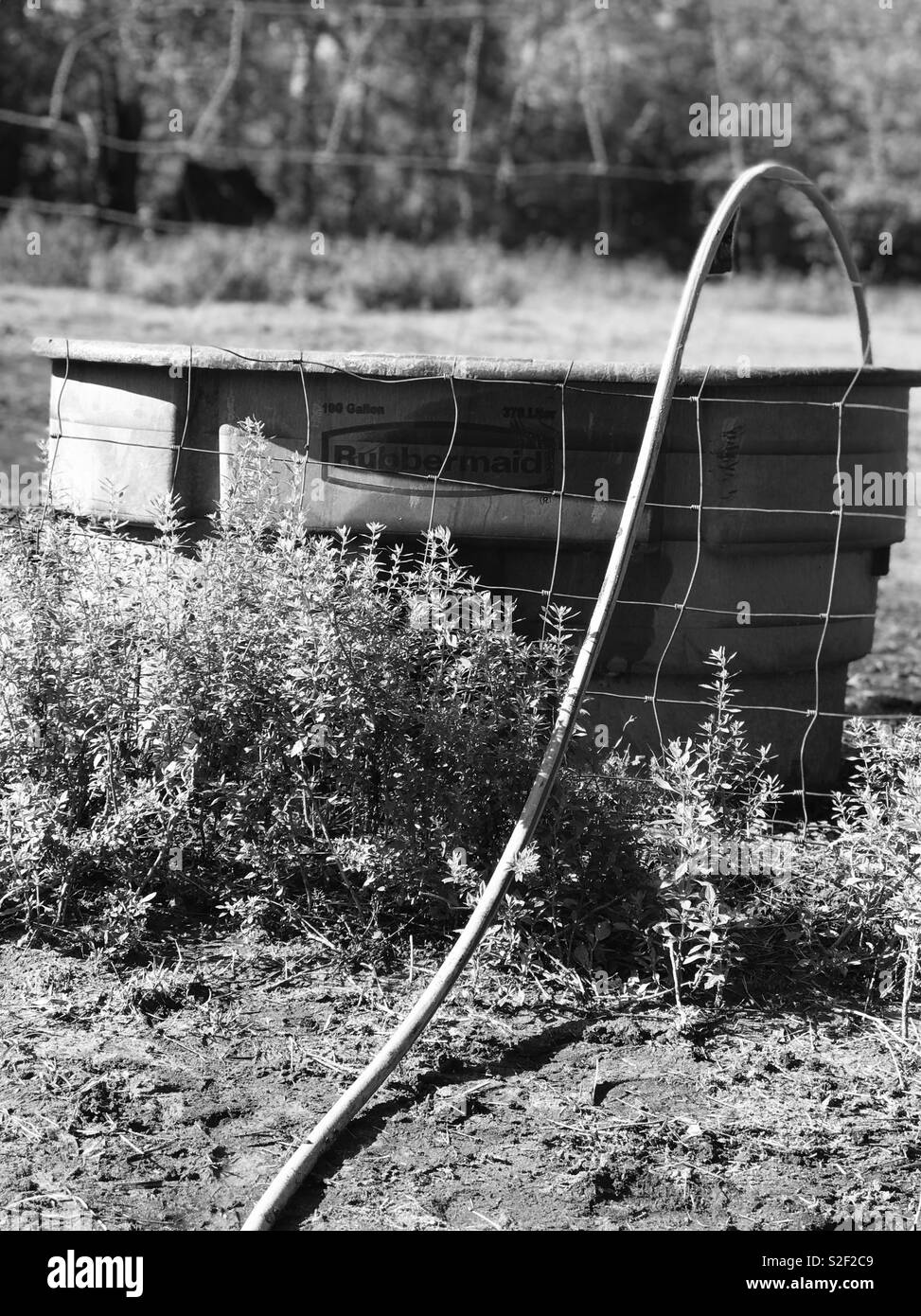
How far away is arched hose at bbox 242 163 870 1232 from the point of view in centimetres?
225

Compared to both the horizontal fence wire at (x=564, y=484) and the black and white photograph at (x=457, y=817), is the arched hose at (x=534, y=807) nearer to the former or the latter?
the black and white photograph at (x=457, y=817)

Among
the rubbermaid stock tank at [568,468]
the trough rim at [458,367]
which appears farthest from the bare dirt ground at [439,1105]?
the trough rim at [458,367]

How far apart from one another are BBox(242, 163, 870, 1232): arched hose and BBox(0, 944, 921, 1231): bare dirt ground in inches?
2.1

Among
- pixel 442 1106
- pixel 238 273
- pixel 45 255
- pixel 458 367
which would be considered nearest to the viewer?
pixel 442 1106

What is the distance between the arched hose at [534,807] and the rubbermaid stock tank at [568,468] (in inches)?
16.0

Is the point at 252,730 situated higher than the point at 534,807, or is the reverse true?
the point at 252,730

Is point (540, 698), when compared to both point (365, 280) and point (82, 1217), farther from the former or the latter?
point (365, 280)

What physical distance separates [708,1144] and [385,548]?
172cm

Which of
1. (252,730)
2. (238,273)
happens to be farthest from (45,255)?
(252,730)

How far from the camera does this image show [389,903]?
121 inches

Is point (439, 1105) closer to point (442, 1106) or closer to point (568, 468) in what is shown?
point (442, 1106)

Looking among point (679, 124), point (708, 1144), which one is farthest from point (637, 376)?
point (679, 124)

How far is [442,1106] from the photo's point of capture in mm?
2477

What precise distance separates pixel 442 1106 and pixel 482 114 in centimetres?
2777
